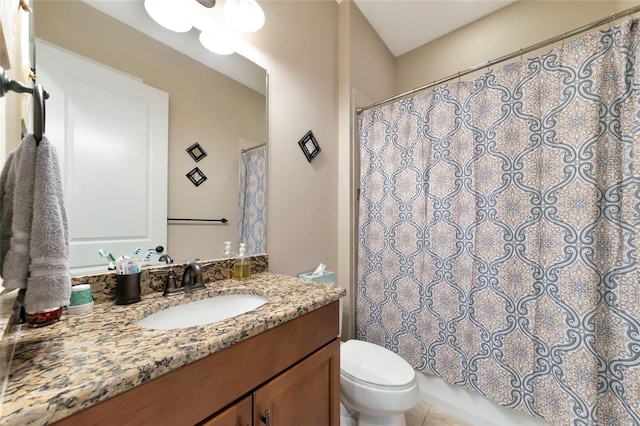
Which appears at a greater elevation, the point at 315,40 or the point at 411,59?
the point at 411,59

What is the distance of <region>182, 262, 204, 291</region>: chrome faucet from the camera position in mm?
934

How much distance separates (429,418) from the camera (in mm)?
1448

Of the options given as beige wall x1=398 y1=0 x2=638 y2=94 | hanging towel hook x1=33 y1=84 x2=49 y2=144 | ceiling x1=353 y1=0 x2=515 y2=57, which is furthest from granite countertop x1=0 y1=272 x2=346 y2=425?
beige wall x1=398 y1=0 x2=638 y2=94

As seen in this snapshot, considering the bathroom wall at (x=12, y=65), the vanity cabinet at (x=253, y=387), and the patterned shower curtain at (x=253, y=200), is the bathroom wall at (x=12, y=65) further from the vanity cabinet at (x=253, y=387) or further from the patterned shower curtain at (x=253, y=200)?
the patterned shower curtain at (x=253, y=200)

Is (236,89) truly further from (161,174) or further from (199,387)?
(199,387)

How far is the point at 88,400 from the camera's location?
1.22 ft

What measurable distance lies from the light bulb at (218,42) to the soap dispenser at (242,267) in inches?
35.9

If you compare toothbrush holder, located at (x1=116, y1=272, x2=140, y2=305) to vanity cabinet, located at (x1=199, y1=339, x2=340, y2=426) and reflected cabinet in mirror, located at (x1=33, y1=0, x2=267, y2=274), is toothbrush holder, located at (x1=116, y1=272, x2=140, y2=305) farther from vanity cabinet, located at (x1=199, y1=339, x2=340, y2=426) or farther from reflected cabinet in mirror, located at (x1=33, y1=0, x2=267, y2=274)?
vanity cabinet, located at (x1=199, y1=339, x2=340, y2=426)

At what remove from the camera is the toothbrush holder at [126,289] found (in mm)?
765

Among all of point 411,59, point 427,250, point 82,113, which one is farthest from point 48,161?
point 411,59

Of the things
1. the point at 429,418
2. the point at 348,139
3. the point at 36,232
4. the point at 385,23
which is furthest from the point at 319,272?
the point at 385,23

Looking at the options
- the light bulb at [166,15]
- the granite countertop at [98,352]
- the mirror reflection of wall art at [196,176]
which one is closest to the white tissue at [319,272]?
the granite countertop at [98,352]

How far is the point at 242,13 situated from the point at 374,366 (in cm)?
178

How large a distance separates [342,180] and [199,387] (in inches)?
57.9
